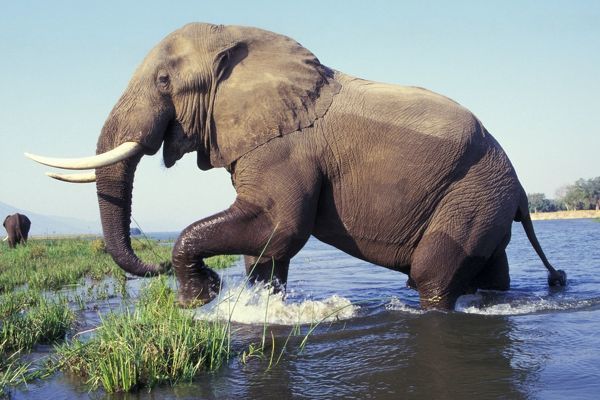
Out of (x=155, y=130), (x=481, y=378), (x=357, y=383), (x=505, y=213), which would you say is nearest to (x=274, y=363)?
(x=357, y=383)

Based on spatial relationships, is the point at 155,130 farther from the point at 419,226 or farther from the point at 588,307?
the point at 588,307

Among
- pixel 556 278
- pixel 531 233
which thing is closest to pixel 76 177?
pixel 531 233

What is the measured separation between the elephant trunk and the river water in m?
0.87

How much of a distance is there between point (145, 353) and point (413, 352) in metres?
1.76

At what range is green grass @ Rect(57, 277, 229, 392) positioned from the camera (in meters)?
3.47

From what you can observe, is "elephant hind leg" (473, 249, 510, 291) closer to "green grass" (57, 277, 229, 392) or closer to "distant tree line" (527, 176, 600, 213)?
"green grass" (57, 277, 229, 392)

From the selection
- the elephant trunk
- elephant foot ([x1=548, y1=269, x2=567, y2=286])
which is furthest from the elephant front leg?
elephant foot ([x1=548, y1=269, x2=567, y2=286])

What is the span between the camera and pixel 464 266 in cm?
574

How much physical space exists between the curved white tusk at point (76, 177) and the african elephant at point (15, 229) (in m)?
16.1

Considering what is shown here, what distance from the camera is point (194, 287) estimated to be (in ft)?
17.4

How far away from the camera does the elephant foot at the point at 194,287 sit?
208 inches

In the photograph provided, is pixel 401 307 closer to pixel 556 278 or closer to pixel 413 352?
pixel 413 352

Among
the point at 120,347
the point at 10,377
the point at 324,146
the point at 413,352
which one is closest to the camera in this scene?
the point at 120,347

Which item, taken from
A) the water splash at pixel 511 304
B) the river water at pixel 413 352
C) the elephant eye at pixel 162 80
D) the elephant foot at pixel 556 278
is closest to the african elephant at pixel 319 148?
the elephant eye at pixel 162 80
